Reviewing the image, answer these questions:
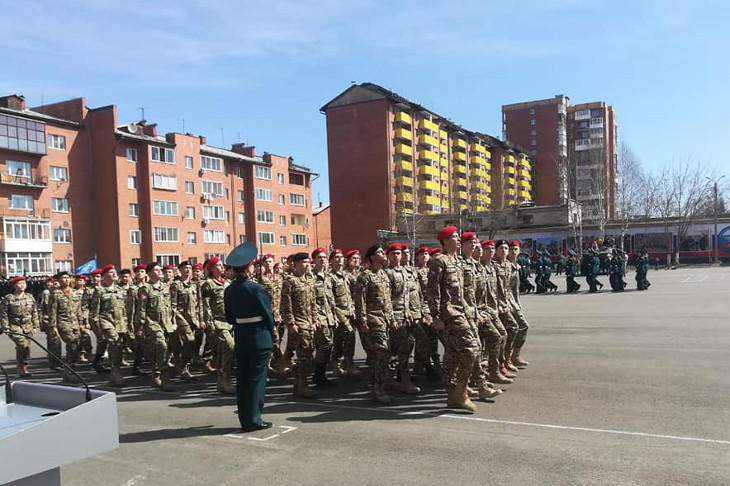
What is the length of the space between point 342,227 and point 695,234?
40963 millimetres

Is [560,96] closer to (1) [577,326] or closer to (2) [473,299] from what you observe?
(1) [577,326]

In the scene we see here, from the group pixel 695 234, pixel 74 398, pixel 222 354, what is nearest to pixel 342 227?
pixel 695 234

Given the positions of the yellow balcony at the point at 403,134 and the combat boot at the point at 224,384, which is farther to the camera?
the yellow balcony at the point at 403,134

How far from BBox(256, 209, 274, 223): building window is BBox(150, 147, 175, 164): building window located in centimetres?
1317

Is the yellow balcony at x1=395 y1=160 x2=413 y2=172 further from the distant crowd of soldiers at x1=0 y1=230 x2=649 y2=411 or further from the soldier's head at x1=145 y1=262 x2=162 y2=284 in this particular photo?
the soldier's head at x1=145 y1=262 x2=162 y2=284

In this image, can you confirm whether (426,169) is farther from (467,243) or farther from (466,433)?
(466,433)

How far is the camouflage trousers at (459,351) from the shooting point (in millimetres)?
6688

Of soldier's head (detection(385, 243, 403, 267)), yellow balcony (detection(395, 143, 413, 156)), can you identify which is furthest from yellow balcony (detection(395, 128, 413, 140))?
soldier's head (detection(385, 243, 403, 267))

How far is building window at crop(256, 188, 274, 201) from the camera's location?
65.3m

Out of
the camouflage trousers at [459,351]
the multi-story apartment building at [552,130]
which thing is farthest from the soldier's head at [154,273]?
the multi-story apartment building at [552,130]

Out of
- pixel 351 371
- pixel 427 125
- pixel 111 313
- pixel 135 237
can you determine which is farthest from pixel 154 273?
pixel 427 125

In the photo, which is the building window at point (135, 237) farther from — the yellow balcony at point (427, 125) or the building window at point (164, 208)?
the yellow balcony at point (427, 125)

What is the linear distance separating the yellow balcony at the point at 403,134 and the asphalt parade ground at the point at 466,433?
2647 inches

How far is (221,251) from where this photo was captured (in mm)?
59625
